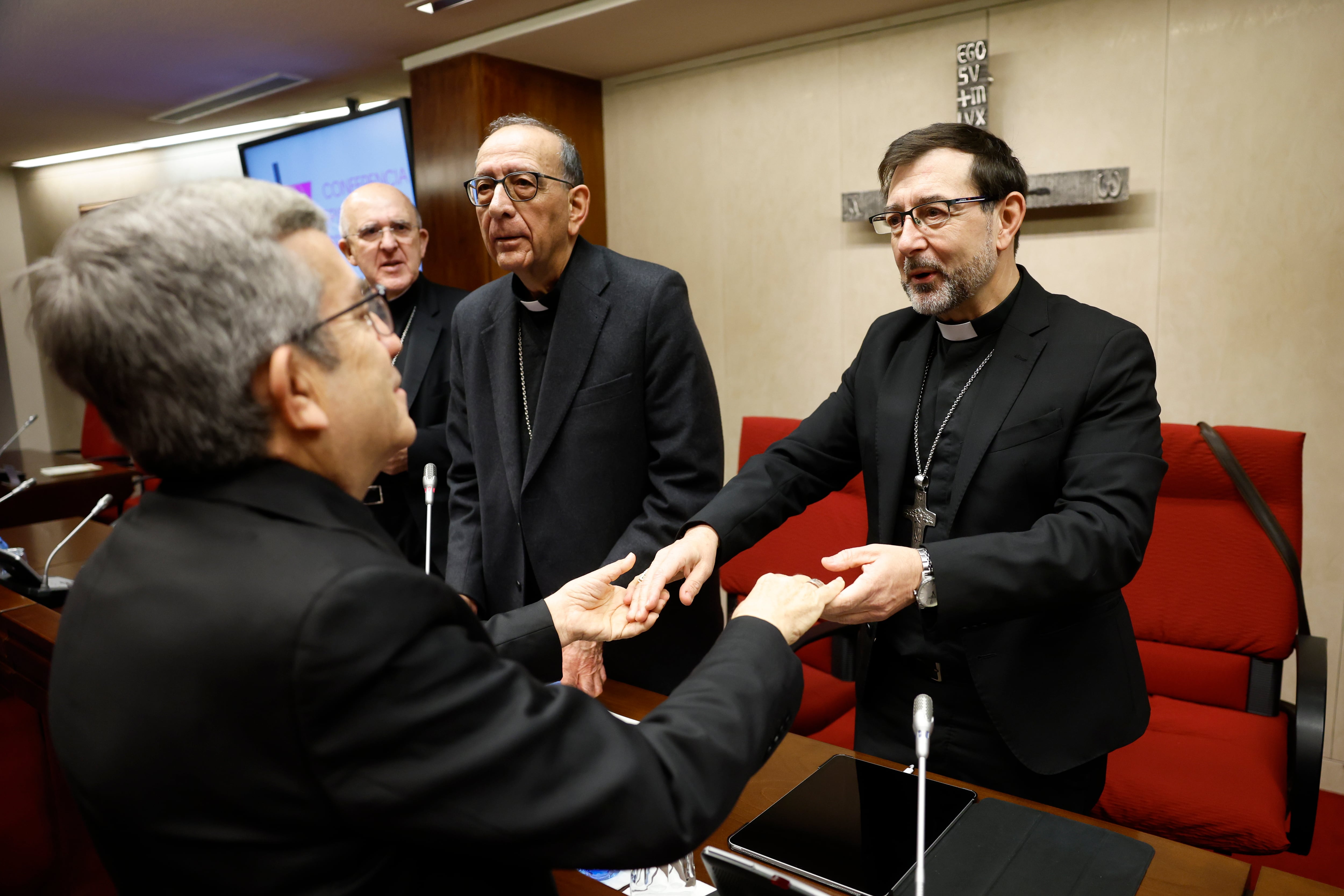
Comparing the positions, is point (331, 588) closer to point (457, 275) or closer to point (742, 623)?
point (742, 623)

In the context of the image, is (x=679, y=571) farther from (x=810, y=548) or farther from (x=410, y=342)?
(x=410, y=342)

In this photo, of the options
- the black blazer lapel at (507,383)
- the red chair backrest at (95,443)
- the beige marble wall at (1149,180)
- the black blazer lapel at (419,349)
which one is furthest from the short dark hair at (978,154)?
the red chair backrest at (95,443)

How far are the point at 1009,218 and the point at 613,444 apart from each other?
0.96 meters

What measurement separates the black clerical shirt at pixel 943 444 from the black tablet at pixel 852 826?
0.30m

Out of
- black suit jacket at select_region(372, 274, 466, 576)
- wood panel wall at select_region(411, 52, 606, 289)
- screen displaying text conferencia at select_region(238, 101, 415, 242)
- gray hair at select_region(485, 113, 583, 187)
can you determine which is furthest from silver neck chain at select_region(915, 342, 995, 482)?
screen displaying text conferencia at select_region(238, 101, 415, 242)

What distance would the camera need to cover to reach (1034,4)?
10.7ft

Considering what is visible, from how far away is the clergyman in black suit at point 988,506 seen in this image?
1.40 m

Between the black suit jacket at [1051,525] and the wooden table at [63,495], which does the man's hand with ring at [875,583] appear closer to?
the black suit jacket at [1051,525]

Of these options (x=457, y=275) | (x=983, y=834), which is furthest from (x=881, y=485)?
(x=457, y=275)

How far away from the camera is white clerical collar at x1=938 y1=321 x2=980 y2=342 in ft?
5.65

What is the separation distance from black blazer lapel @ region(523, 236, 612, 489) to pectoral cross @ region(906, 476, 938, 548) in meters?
0.81

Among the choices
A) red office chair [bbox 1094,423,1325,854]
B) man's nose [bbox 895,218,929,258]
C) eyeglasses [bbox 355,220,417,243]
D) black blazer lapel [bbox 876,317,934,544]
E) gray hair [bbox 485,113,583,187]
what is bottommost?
red office chair [bbox 1094,423,1325,854]

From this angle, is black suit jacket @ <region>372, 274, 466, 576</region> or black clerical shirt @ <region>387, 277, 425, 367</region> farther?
black clerical shirt @ <region>387, 277, 425, 367</region>

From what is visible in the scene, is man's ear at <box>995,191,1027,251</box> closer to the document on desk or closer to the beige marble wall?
the document on desk
